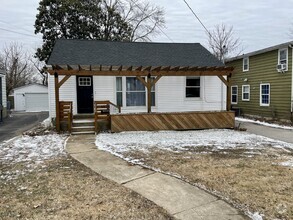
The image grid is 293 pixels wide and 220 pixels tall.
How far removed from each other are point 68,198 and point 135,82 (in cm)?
937

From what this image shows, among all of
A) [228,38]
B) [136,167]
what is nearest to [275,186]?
[136,167]

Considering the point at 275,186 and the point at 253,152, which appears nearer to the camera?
the point at 275,186

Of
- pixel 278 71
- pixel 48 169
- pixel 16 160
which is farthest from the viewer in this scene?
pixel 278 71

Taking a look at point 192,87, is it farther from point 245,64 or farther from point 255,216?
point 255,216

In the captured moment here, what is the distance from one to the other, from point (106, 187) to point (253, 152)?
14.0 ft

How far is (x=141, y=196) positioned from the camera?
12.8 feet

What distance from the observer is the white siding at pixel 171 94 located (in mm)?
12148

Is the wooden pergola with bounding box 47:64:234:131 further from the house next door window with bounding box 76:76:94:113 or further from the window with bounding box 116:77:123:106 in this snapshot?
the window with bounding box 116:77:123:106

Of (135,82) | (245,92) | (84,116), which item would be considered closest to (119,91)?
(135,82)

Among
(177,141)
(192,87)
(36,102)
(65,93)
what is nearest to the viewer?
(177,141)

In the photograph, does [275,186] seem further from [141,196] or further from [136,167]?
[136,167]

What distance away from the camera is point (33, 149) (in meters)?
7.20

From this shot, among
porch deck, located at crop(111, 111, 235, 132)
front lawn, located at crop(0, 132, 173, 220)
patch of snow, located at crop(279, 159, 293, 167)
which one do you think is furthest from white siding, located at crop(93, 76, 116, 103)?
patch of snow, located at crop(279, 159, 293, 167)

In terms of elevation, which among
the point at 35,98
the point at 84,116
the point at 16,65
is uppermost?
the point at 16,65
